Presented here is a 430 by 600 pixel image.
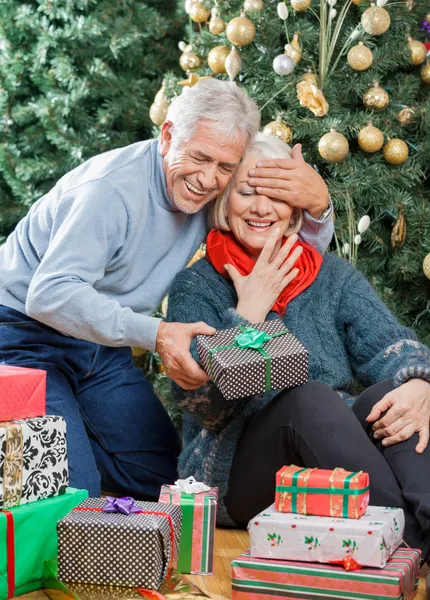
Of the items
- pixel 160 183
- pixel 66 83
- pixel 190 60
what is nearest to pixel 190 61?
pixel 190 60

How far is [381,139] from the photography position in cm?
276

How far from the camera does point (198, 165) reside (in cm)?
222

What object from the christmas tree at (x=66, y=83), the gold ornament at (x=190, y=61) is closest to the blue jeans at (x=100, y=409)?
the gold ornament at (x=190, y=61)

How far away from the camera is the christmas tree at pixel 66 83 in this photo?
11.4 ft

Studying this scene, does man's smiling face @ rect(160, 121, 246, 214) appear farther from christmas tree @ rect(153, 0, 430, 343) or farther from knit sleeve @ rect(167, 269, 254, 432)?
christmas tree @ rect(153, 0, 430, 343)

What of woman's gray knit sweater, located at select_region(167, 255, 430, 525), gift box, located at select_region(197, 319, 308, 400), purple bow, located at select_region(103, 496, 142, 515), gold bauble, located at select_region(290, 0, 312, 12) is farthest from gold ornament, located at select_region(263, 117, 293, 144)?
purple bow, located at select_region(103, 496, 142, 515)

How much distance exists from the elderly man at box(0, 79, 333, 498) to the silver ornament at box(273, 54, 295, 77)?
474 millimetres

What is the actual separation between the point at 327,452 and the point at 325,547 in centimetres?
33

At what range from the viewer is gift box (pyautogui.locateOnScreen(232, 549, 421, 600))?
1.65m

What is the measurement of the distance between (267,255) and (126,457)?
790 mm

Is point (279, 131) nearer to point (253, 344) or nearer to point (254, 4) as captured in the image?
point (254, 4)

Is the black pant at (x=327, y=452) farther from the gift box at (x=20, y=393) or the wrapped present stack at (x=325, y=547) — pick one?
the gift box at (x=20, y=393)

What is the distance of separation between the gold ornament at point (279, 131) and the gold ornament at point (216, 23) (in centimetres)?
42

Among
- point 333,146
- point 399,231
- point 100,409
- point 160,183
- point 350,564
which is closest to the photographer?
point 350,564
